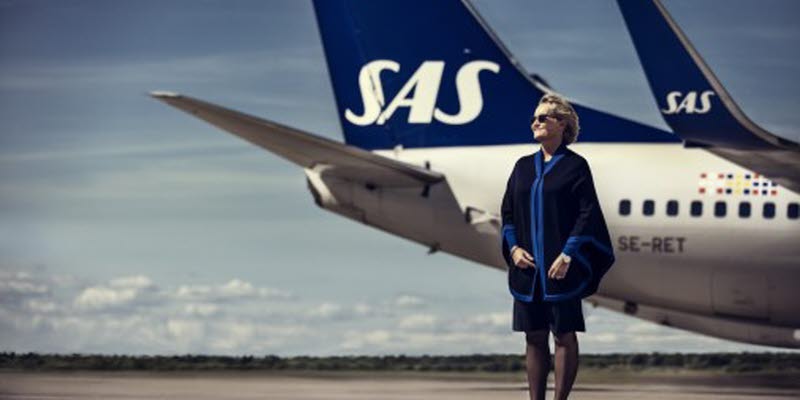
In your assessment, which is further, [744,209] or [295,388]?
[744,209]

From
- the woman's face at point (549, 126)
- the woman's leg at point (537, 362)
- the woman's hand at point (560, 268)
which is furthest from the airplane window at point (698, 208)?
the woman's hand at point (560, 268)

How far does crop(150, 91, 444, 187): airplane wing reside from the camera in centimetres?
2162

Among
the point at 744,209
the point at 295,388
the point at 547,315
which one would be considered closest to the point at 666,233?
the point at 744,209

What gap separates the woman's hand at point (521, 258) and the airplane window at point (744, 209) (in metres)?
15.4

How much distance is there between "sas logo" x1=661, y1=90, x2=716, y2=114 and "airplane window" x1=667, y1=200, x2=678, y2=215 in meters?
5.43

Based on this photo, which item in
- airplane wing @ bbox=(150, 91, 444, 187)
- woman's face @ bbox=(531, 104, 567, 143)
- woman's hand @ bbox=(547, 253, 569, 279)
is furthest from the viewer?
airplane wing @ bbox=(150, 91, 444, 187)

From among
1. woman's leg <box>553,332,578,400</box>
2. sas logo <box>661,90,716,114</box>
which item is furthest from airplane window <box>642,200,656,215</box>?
woman's leg <box>553,332,578,400</box>

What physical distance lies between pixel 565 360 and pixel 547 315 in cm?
36

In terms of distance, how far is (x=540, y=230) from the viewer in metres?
10.5

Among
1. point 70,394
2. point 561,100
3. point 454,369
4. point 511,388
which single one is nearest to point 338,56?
point 454,369

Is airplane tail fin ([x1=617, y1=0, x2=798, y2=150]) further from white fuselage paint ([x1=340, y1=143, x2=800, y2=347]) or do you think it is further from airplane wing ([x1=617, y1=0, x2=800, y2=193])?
white fuselage paint ([x1=340, y1=143, x2=800, y2=347])

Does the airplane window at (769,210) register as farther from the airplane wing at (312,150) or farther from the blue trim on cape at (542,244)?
the blue trim on cape at (542,244)

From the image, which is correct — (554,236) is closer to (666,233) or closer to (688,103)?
(688,103)

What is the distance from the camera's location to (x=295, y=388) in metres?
20.9
